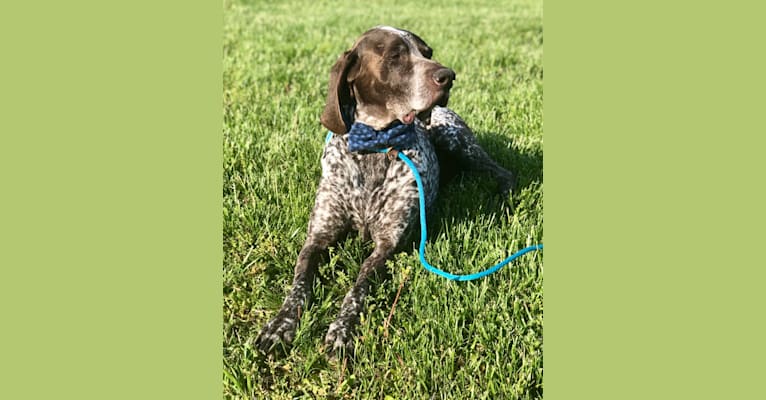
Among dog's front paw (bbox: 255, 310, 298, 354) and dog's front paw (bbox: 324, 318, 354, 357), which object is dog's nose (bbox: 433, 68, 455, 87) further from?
dog's front paw (bbox: 255, 310, 298, 354)

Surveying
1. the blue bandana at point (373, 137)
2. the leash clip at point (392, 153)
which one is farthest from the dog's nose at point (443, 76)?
the leash clip at point (392, 153)

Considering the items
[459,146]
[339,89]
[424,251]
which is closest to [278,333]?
[424,251]

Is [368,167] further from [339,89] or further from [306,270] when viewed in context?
[306,270]

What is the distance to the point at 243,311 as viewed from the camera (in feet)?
10.5

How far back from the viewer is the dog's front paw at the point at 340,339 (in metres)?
2.87

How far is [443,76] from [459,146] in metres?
1.45

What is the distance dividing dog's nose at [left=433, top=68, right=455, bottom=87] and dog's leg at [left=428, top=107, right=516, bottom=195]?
4.65 feet

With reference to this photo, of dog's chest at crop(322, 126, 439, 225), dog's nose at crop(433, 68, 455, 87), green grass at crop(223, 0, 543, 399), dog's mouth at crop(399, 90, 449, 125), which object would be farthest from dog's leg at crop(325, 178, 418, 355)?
dog's nose at crop(433, 68, 455, 87)

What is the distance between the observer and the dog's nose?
10.2ft

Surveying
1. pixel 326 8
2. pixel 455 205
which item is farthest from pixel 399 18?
pixel 455 205

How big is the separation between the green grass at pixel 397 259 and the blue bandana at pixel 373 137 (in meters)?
0.56

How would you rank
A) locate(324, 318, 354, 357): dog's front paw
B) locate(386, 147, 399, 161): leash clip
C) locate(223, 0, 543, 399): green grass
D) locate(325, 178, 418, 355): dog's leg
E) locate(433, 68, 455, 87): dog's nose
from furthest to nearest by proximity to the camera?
locate(386, 147, 399, 161): leash clip → locate(325, 178, 418, 355): dog's leg → locate(433, 68, 455, 87): dog's nose → locate(324, 318, 354, 357): dog's front paw → locate(223, 0, 543, 399): green grass

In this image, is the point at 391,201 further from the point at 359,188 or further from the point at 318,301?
the point at 318,301

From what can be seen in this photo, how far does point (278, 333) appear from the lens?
295 centimetres
